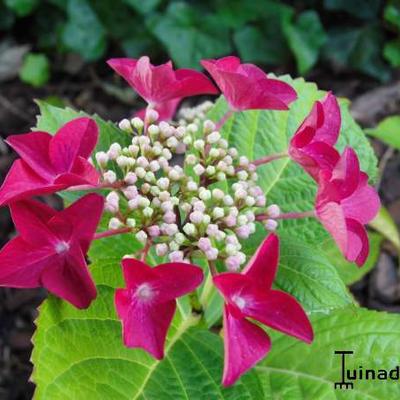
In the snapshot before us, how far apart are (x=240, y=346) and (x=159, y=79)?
0.44 metres

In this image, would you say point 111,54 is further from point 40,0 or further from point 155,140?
point 155,140

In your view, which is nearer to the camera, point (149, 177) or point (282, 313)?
point (282, 313)

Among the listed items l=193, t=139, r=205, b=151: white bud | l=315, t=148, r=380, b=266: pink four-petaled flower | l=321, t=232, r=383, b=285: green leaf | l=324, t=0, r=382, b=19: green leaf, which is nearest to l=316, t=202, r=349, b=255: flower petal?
l=315, t=148, r=380, b=266: pink four-petaled flower

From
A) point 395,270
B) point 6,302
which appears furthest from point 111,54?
point 395,270

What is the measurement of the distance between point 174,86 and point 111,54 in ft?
5.59

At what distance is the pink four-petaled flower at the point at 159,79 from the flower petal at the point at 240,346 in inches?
14.7

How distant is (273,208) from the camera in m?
1.10

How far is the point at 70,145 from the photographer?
1021mm

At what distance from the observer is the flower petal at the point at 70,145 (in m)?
1.01

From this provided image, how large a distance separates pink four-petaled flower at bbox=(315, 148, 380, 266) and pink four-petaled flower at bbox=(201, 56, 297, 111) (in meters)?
0.15

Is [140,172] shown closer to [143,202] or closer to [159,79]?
[143,202]

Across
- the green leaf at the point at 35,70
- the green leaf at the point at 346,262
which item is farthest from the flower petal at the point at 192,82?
the green leaf at the point at 35,70

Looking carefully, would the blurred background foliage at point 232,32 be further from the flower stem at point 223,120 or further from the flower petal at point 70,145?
the flower petal at point 70,145

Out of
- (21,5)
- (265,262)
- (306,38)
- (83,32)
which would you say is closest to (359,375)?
(265,262)
